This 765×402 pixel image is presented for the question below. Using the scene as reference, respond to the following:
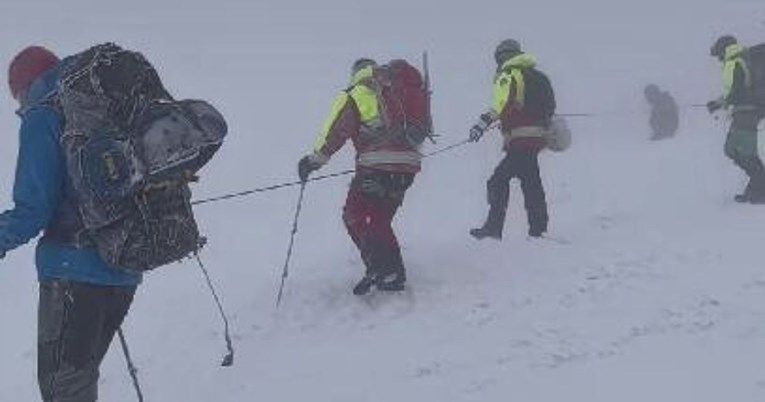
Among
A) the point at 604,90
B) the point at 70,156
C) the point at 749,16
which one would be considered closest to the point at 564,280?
the point at 70,156

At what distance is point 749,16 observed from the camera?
36.1 m

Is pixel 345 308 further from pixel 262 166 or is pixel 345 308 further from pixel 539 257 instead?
pixel 262 166

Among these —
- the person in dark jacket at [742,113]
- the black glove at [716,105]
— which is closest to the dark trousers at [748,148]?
the person in dark jacket at [742,113]

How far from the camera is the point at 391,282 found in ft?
30.3

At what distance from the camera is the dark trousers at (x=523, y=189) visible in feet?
37.0

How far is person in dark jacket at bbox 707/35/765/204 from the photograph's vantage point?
13.1m

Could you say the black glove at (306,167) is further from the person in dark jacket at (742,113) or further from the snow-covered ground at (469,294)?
the person in dark jacket at (742,113)

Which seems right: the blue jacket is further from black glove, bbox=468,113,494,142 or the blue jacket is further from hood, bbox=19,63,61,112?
black glove, bbox=468,113,494,142

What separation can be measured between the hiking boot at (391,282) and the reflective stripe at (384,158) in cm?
94

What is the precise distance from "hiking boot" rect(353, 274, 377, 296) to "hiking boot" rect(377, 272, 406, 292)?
0.18 feet

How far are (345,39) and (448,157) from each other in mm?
13239

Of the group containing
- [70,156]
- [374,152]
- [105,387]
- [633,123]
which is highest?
[70,156]

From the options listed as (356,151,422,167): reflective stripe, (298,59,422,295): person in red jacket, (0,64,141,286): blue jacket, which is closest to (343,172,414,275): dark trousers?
(298,59,422,295): person in red jacket

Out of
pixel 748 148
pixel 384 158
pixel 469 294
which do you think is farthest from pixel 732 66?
pixel 384 158
